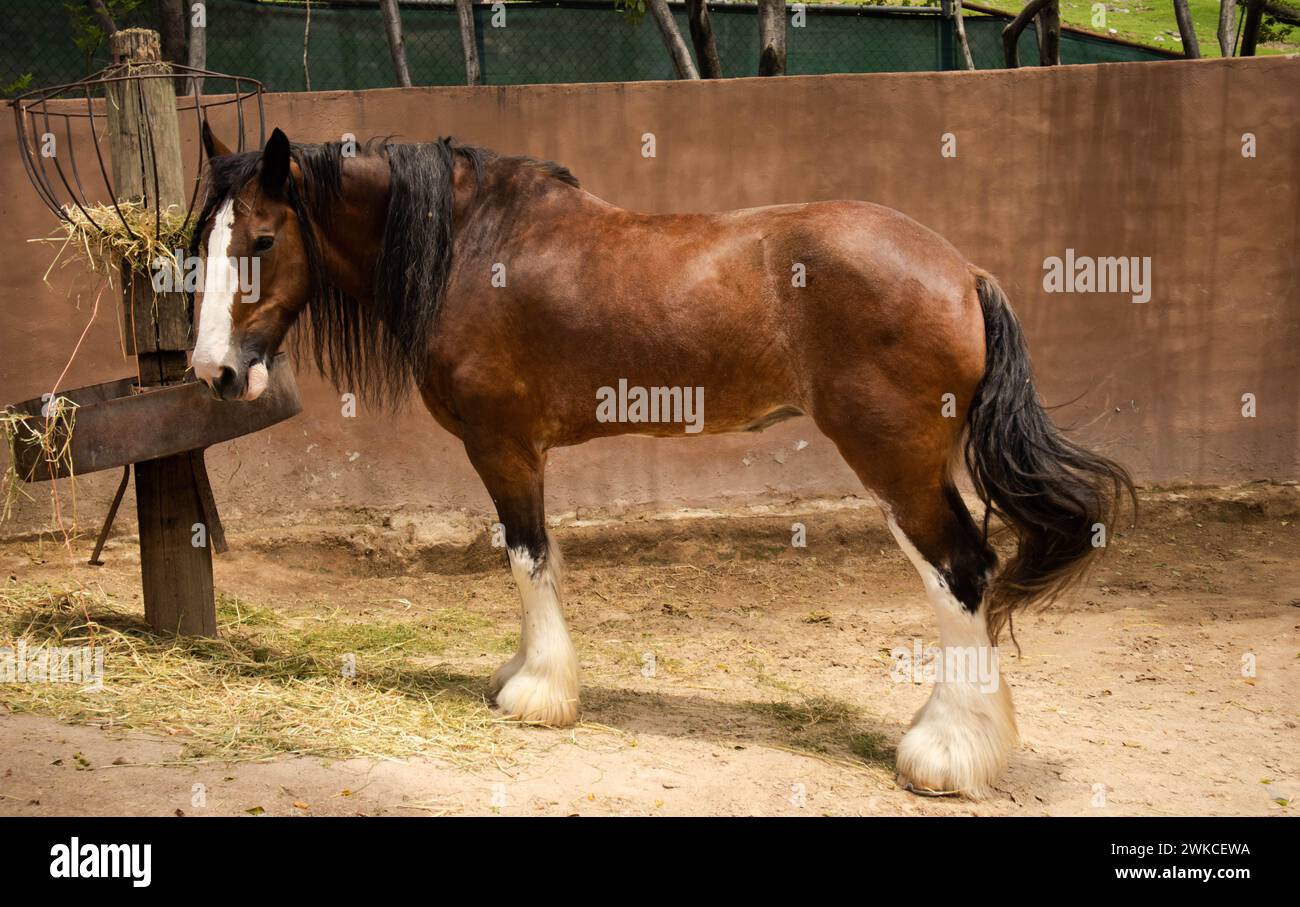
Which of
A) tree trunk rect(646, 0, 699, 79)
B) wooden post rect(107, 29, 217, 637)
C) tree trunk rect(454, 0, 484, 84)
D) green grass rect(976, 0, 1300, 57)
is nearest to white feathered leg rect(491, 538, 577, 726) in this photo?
wooden post rect(107, 29, 217, 637)

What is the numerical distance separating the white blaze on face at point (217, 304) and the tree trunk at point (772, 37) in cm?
488

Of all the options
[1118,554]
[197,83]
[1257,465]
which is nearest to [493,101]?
[197,83]

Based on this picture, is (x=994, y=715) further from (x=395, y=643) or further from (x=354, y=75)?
(x=354, y=75)

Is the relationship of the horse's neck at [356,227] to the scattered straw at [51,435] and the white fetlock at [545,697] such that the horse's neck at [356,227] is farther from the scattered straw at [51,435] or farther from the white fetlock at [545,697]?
the white fetlock at [545,697]

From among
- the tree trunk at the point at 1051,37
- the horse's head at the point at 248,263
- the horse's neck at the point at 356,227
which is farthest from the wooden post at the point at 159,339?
the tree trunk at the point at 1051,37

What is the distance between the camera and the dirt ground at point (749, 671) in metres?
3.62

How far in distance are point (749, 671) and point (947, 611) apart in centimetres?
155

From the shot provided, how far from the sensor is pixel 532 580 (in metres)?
4.30

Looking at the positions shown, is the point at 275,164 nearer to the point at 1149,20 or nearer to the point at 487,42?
the point at 487,42

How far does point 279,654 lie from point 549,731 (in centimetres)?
145

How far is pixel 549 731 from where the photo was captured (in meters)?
4.24

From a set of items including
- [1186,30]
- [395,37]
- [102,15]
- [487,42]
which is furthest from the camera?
[1186,30]

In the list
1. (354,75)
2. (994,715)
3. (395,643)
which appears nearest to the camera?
(994,715)

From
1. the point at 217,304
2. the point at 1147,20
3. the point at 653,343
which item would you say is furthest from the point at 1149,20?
the point at 217,304
